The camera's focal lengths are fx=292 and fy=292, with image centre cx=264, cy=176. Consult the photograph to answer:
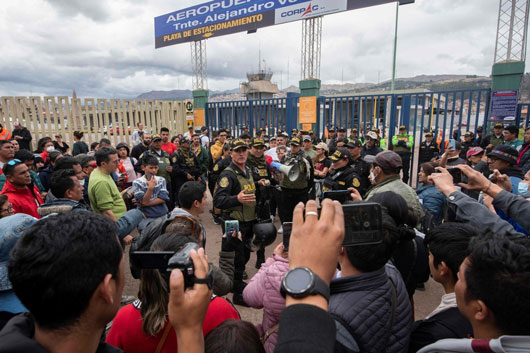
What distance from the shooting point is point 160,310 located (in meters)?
1.26

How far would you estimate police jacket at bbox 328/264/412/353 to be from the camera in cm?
116

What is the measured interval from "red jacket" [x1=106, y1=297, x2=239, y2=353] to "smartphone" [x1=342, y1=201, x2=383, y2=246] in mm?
703

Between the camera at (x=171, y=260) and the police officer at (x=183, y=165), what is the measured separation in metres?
5.17

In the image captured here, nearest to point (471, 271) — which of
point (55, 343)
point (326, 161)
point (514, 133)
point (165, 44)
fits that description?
point (55, 343)

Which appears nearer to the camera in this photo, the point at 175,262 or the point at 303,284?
the point at 303,284

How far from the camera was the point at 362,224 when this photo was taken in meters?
1.08

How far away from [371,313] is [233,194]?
263 cm

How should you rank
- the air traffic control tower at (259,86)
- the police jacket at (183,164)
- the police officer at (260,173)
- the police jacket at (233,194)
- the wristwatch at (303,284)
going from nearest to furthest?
the wristwatch at (303,284) → the police jacket at (233,194) → the police officer at (260,173) → the police jacket at (183,164) → the air traffic control tower at (259,86)

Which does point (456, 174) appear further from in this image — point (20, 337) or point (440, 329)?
point (20, 337)

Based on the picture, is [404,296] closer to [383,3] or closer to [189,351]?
[189,351]

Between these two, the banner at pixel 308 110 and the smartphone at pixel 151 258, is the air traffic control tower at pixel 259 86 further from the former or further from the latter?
the smartphone at pixel 151 258

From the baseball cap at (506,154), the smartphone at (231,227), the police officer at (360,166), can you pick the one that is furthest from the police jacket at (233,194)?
the baseball cap at (506,154)

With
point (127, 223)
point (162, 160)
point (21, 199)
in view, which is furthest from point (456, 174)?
point (21, 199)

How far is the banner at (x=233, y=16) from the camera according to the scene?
1067cm
